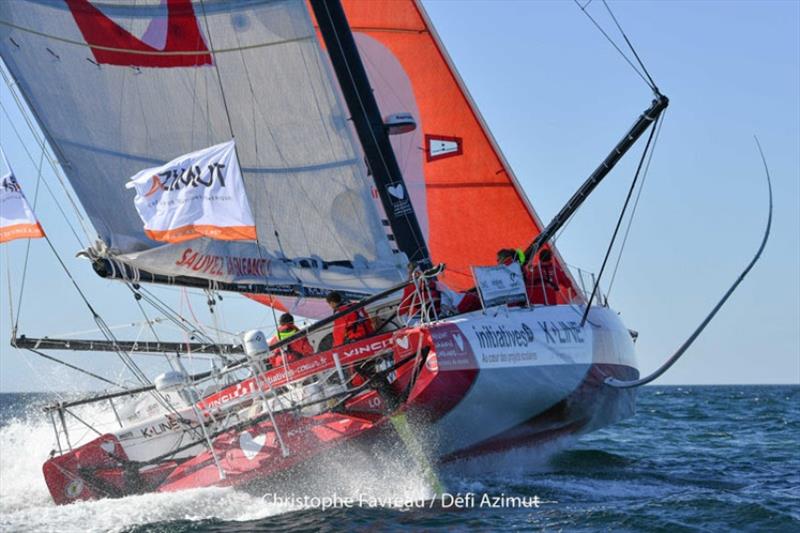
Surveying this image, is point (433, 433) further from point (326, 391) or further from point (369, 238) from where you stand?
point (369, 238)

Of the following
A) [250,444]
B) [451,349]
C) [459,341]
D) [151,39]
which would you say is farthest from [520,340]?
[151,39]

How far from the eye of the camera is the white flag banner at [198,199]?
9.09 metres

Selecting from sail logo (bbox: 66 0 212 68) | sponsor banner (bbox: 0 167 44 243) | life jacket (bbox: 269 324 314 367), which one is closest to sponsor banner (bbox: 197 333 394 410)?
life jacket (bbox: 269 324 314 367)

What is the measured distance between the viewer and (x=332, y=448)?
9.39 meters

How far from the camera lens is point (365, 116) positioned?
1152 centimetres

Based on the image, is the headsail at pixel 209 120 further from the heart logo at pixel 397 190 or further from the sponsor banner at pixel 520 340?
the sponsor banner at pixel 520 340

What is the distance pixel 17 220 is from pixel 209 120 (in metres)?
2.39

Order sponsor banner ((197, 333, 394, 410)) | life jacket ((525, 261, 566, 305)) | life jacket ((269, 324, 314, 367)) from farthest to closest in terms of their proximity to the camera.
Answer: life jacket ((525, 261, 566, 305)), life jacket ((269, 324, 314, 367)), sponsor banner ((197, 333, 394, 410))

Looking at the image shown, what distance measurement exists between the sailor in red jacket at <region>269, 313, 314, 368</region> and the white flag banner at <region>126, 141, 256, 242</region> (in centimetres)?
161

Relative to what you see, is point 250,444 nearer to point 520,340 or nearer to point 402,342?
point 402,342

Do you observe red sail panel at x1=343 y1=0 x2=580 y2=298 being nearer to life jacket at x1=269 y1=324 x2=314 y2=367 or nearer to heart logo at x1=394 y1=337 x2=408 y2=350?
life jacket at x1=269 y1=324 x2=314 y2=367

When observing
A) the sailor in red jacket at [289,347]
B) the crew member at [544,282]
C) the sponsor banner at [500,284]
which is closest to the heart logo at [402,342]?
the sponsor banner at [500,284]

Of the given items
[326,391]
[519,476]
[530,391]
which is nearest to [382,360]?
[326,391]

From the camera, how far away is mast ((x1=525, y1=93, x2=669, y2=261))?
1177 centimetres
